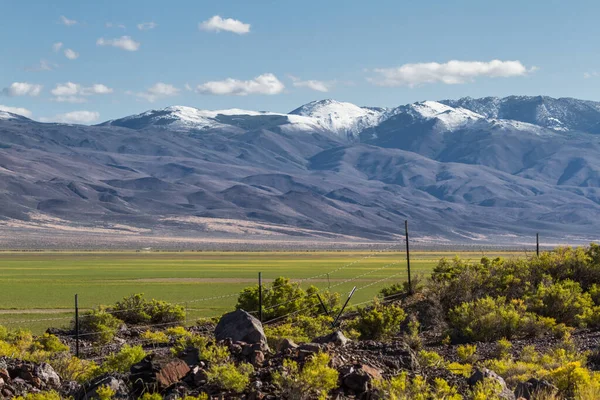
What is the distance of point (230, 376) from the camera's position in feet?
A: 37.8

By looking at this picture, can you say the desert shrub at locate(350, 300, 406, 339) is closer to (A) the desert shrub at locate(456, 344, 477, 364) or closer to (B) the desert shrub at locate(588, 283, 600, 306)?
(A) the desert shrub at locate(456, 344, 477, 364)

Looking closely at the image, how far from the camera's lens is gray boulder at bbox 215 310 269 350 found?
15.6 m

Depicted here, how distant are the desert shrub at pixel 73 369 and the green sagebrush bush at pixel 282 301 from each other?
11.8m

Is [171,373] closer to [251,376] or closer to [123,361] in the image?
[251,376]

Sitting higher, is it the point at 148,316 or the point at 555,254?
the point at 555,254

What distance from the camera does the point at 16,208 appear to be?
590 feet

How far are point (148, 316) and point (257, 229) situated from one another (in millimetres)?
158554

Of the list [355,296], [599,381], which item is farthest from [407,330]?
[355,296]

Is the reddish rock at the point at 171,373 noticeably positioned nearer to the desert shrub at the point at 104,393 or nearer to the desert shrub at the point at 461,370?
the desert shrub at the point at 104,393

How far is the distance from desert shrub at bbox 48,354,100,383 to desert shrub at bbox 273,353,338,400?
12.5 ft

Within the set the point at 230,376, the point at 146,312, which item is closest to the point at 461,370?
the point at 230,376

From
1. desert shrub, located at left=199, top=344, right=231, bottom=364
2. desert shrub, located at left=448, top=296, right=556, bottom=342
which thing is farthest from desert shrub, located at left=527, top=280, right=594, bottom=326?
desert shrub, located at left=199, top=344, right=231, bottom=364

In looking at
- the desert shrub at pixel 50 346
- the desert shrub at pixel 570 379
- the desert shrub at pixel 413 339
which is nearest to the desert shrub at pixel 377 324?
the desert shrub at pixel 413 339

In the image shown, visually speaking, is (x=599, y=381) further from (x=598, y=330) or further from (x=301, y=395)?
(x=598, y=330)
